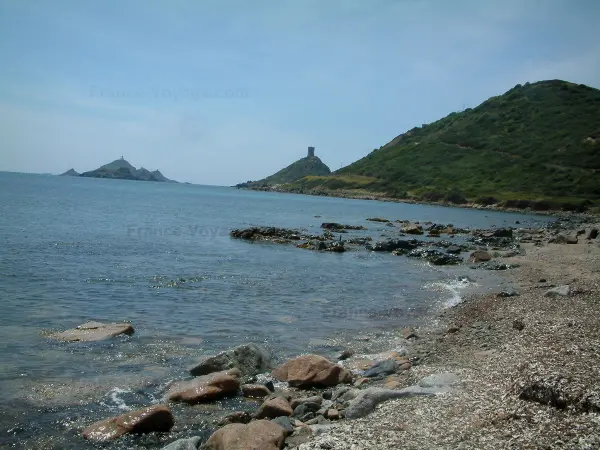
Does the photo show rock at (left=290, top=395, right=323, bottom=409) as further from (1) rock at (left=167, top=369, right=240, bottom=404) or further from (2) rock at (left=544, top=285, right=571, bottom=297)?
(2) rock at (left=544, top=285, right=571, bottom=297)

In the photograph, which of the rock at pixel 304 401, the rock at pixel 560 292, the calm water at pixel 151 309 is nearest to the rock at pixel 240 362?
the calm water at pixel 151 309

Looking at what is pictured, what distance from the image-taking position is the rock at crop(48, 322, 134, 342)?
18.4 meters

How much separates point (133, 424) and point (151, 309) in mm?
13233

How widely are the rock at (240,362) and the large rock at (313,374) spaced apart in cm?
103

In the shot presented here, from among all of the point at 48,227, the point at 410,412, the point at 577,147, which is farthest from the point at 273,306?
the point at 577,147

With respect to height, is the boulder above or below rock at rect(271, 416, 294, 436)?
below

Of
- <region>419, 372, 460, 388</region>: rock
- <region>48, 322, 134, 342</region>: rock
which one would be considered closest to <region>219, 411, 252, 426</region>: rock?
<region>419, 372, 460, 388</region>: rock

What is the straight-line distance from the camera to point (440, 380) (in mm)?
12508

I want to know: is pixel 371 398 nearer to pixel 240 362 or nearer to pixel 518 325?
pixel 240 362

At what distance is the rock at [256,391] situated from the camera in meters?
14.2

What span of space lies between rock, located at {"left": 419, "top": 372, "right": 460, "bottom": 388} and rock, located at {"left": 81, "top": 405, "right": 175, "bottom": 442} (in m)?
6.51

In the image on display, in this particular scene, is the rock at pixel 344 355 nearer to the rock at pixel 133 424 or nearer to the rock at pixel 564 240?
the rock at pixel 133 424

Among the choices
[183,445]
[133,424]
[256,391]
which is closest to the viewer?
[183,445]

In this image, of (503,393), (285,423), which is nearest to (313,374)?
(285,423)
